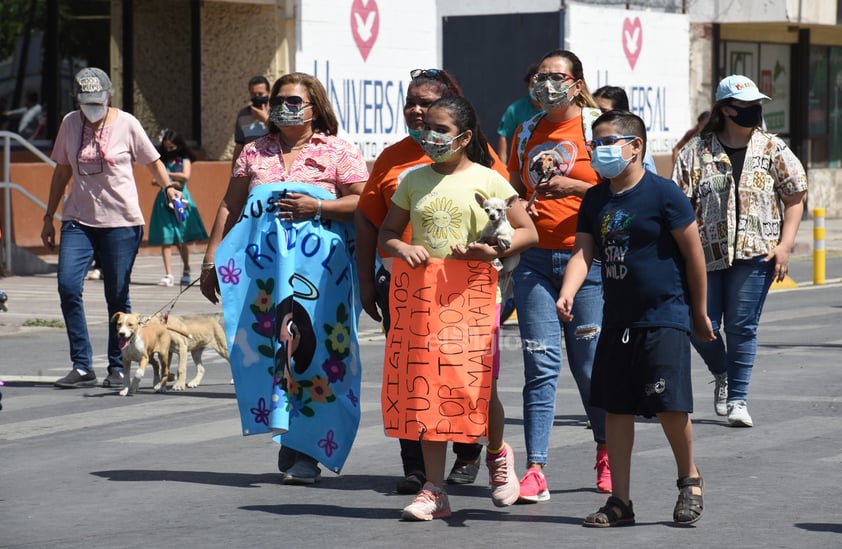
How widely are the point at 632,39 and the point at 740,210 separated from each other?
18927 millimetres

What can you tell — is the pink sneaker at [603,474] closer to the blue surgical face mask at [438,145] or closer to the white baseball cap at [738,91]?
the blue surgical face mask at [438,145]

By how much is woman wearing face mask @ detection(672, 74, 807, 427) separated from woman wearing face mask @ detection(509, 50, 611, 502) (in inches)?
77.0

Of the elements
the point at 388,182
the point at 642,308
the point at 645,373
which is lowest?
the point at 645,373

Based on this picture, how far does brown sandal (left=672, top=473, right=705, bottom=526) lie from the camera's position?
6.50 meters

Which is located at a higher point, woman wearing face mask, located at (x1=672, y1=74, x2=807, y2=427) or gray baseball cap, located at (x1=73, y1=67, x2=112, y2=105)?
gray baseball cap, located at (x1=73, y1=67, x2=112, y2=105)

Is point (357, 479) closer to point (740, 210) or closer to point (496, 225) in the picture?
point (496, 225)

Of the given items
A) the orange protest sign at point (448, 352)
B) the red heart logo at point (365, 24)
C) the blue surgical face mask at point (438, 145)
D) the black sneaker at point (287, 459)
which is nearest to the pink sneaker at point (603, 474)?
the orange protest sign at point (448, 352)

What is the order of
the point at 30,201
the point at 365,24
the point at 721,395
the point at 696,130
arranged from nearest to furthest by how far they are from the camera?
the point at 721,395 → the point at 696,130 → the point at 30,201 → the point at 365,24

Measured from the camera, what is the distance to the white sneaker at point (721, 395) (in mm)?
9469

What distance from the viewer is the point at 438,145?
6.62m

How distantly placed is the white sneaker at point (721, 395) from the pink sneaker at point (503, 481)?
9.53 feet

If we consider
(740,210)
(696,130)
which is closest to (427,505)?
(740,210)

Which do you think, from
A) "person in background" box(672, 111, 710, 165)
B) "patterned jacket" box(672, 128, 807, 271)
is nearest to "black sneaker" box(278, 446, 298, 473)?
"patterned jacket" box(672, 128, 807, 271)

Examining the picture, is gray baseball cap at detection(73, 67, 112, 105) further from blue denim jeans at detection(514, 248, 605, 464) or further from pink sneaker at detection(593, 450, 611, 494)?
pink sneaker at detection(593, 450, 611, 494)
